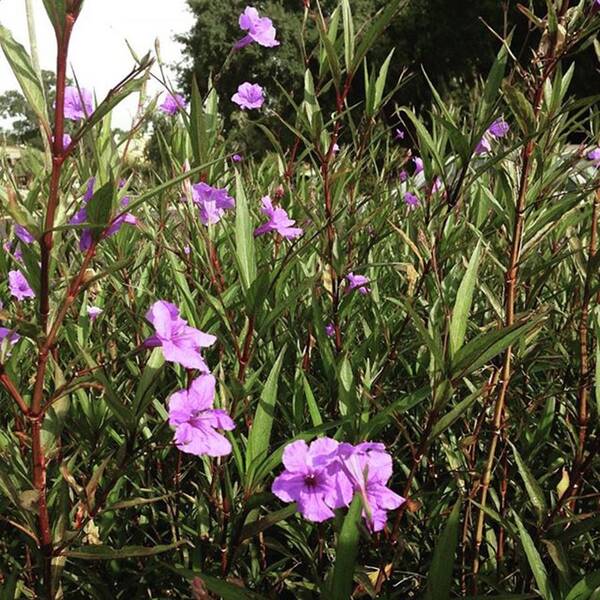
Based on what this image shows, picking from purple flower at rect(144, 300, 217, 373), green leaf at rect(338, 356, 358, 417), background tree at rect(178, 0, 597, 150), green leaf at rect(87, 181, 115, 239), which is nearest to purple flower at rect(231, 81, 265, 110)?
green leaf at rect(338, 356, 358, 417)

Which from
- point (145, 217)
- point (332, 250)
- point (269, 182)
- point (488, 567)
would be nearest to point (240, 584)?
point (488, 567)

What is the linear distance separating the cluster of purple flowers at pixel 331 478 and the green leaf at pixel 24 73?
0.44m

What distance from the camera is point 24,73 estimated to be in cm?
66

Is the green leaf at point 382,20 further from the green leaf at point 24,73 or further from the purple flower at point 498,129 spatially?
the purple flower at point 498,129

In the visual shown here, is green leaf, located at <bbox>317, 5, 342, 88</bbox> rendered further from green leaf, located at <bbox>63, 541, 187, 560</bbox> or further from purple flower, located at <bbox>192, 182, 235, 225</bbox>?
green leaf, located at <bbox>63, 541, 187, 560</bbox>

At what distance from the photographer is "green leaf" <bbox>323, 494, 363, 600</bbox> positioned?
0.62m

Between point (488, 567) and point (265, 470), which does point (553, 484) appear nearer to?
Result: point (488, 567)

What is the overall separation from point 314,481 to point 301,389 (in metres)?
0.43

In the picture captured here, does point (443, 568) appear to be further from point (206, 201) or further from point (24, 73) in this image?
point (206, 201)

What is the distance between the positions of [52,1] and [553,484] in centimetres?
120

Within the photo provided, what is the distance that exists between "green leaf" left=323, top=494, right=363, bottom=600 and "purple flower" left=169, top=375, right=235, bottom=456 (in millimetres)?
238

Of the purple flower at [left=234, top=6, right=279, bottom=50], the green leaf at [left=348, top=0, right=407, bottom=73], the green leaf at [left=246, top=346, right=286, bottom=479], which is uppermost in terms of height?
the purple flower at [left=234, top=6, right=279, bottom=50]

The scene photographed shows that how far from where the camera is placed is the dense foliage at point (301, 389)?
2.40ft

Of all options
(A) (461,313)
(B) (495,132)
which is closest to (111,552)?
(A) (461,313)
